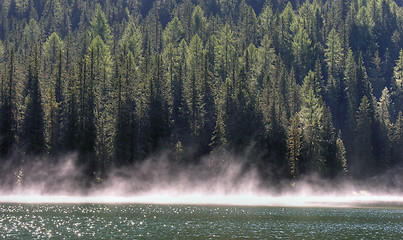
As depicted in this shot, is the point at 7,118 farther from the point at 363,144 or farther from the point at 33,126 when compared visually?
the point at 363,144

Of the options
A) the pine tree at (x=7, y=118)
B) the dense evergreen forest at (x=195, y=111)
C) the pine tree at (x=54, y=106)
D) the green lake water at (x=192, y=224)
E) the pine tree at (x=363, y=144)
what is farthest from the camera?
the pine tree at (x=363, y=144)

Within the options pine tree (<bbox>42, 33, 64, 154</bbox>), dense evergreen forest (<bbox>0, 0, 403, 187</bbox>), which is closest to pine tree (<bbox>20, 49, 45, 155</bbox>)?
dense evergreen forest (<bbox>0, 0, 403, 187</bbox>)

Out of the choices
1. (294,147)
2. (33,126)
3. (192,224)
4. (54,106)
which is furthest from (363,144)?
(192,224)

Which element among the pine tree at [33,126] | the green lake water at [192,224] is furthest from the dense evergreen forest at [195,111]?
the green lake water at [192,224]

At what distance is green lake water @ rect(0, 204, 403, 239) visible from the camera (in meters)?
43.8

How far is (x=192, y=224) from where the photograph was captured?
51219mm

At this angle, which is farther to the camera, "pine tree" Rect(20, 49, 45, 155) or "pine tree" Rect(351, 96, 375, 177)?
"pine tree" Rect(351, 96, 375, 177)

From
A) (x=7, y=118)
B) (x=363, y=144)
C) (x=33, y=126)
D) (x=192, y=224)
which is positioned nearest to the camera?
(x=192, y=224)

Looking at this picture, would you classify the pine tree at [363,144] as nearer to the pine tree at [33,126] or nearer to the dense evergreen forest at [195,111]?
the dense evergreen forest at [195,111]

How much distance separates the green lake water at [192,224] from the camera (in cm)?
4378

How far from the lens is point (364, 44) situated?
6678 inches

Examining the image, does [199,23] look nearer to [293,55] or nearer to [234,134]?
[293,55]

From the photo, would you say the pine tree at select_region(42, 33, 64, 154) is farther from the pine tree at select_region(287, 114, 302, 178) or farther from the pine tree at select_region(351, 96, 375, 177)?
the pine tree at select_region(351, 96, 375, 177)

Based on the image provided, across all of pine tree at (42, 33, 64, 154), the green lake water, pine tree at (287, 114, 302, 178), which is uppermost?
pine tree at (42, 33, 64, 154)
